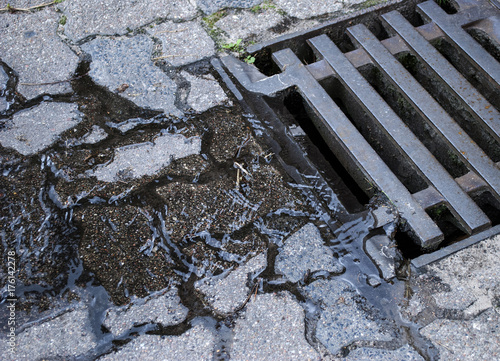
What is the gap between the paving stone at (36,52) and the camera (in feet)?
6.19

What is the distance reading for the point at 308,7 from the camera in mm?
2137

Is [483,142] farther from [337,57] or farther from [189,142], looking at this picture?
[189,142]

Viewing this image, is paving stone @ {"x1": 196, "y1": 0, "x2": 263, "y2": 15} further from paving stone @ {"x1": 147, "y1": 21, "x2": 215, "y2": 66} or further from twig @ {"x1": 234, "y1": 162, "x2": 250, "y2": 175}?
twig @ {"x1": 234, "y1": 162, "x2": 250, "y2": 175}

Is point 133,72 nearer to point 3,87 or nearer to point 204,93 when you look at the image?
point 204,93

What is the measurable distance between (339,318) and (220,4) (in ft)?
5.27

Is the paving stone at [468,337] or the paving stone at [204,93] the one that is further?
the paving stone at [204,93]

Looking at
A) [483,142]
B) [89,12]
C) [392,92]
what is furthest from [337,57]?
[89,12]

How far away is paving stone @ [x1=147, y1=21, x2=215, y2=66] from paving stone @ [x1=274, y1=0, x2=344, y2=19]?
16.6 inches

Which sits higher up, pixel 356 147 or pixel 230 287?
pixel 356 147

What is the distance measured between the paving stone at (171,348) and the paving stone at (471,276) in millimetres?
723

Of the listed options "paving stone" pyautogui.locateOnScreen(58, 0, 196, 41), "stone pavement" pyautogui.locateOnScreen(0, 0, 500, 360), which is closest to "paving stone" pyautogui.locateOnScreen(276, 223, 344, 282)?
"stone pavement" pyautogui.locateOnScreen(0, 0, 500, 360)

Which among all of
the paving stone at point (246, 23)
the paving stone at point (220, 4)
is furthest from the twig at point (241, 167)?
the paving stone at point (220, 4)

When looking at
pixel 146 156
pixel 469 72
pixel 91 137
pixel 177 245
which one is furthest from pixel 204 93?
pixel 469 72

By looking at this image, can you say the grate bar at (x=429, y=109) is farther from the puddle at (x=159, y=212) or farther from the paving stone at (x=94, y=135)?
the paving stone at (x=94, y=135)
